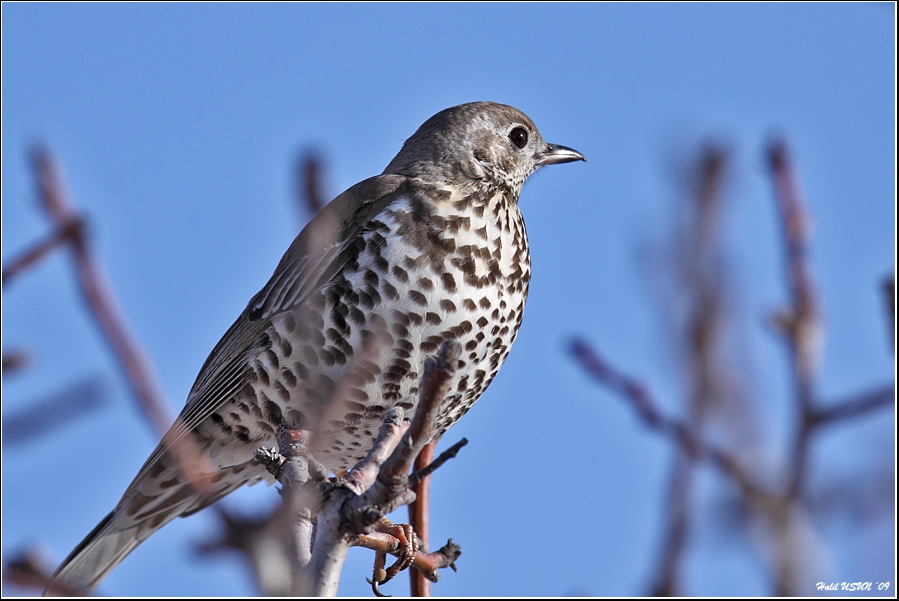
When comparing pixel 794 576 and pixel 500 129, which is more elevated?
pixel 500 129

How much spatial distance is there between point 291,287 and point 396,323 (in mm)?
1007

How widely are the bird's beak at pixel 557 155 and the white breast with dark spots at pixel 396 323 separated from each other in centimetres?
115

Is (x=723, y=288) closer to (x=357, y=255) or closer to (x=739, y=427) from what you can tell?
(x=739, y=427)

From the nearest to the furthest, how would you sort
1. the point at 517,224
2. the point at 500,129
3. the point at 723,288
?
the point at 723,288, the point at 517,224, the point at 500,129

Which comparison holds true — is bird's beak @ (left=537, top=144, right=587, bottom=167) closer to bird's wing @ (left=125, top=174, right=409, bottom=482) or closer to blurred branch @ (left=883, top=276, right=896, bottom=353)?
bird's wing @ (left=125, top=174, right=409, bottom=482)

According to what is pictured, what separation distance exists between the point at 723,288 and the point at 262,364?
4.11 m

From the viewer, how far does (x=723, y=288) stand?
5.82 ft

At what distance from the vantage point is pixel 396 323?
513 centimetres

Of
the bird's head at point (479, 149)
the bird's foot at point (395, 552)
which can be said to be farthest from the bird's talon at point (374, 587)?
the bird's head at point (479, 149)

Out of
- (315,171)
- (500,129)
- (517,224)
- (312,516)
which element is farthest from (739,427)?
(500,129)

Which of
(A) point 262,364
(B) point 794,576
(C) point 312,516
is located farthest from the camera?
(A) point 262,364

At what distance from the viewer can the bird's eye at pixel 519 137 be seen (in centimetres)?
668

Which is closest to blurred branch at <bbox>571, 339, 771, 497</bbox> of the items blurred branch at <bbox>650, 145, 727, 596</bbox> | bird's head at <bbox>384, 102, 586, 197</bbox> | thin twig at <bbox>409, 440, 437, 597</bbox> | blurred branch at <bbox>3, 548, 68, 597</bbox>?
blurred branch at <bbox>650, 145, 727, 596</bbox>

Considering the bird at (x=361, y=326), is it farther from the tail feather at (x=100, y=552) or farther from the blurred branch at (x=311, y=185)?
the blurred branch at (x=311, y=185)
